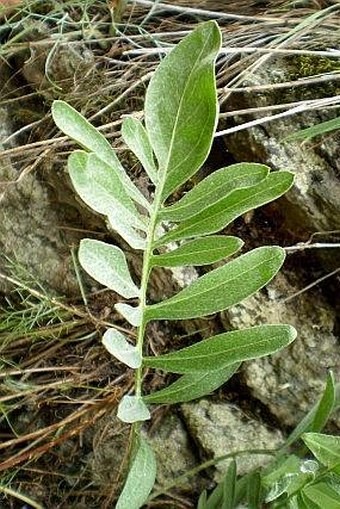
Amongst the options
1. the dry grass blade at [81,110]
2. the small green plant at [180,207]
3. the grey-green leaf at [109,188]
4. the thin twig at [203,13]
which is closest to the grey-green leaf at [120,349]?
the small green plant at [180,207]

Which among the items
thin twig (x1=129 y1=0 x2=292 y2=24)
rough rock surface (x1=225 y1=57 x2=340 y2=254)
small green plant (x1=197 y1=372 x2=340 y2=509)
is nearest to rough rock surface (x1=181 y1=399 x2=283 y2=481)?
small green plant (x1=197 y1=372 x2=340 y2=509)

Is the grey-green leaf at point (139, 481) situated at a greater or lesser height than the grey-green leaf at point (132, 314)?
lesser

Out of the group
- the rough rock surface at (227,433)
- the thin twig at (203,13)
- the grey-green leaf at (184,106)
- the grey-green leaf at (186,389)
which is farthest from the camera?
the thin twig at (203,13)

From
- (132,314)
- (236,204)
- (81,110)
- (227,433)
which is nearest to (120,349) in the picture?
(132,314)

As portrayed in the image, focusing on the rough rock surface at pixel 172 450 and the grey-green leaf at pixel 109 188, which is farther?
the rough rock surface at pixel 172 450

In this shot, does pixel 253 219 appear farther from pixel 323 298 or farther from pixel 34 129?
pixel 34 129

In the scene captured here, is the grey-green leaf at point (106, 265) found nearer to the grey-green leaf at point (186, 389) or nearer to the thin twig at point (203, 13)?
Result: the grey-green leaf at point (186, 389)

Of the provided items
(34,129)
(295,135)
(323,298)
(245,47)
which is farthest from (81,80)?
(323,298)
